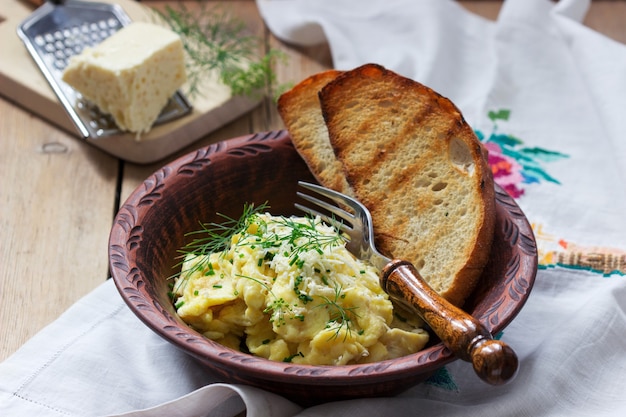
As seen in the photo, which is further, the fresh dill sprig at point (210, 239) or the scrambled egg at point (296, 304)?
the fresh dill sprig at point (210, 239)

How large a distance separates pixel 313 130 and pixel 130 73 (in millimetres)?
774

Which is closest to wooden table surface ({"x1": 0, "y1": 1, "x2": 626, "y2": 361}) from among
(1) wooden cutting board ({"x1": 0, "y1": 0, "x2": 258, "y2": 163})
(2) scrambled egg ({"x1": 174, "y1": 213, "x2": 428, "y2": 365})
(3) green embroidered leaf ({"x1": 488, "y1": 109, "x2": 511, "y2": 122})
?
(1) wooden cutting board ({"x1": 0, "y1": 0, "x2": 258, "y2": 163})

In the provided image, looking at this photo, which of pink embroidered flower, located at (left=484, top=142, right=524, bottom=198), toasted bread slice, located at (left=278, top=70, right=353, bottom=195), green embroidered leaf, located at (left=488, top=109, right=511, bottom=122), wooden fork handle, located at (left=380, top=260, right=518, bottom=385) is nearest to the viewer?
wooden fork handle, located at (left=380, top=260, right=518, bottom=385)

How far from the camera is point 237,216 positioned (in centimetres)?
232

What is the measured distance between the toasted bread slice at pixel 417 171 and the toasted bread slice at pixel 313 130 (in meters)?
0.05

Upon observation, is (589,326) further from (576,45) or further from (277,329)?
(576,45)

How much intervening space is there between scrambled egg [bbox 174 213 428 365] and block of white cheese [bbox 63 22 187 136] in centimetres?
107

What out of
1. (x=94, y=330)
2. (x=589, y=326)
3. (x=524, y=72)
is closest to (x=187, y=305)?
(x=94, y=330)

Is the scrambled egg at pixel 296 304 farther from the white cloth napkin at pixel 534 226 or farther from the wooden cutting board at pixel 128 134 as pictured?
the wooden cutting board at pixel 128 134

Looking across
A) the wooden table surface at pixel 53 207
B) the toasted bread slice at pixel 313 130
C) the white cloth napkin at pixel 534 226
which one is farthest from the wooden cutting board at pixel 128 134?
the toasted bread slice at pixel 313 130

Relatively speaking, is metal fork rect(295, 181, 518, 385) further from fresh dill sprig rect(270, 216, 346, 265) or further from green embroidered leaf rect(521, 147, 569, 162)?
green embroidered leaf rect(521, 147, 569, 162)

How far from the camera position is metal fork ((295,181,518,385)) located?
62.1 inches

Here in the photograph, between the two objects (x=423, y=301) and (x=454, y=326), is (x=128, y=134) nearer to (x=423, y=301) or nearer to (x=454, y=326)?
(x=423, y=301)

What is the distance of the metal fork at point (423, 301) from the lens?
62.1 inches
